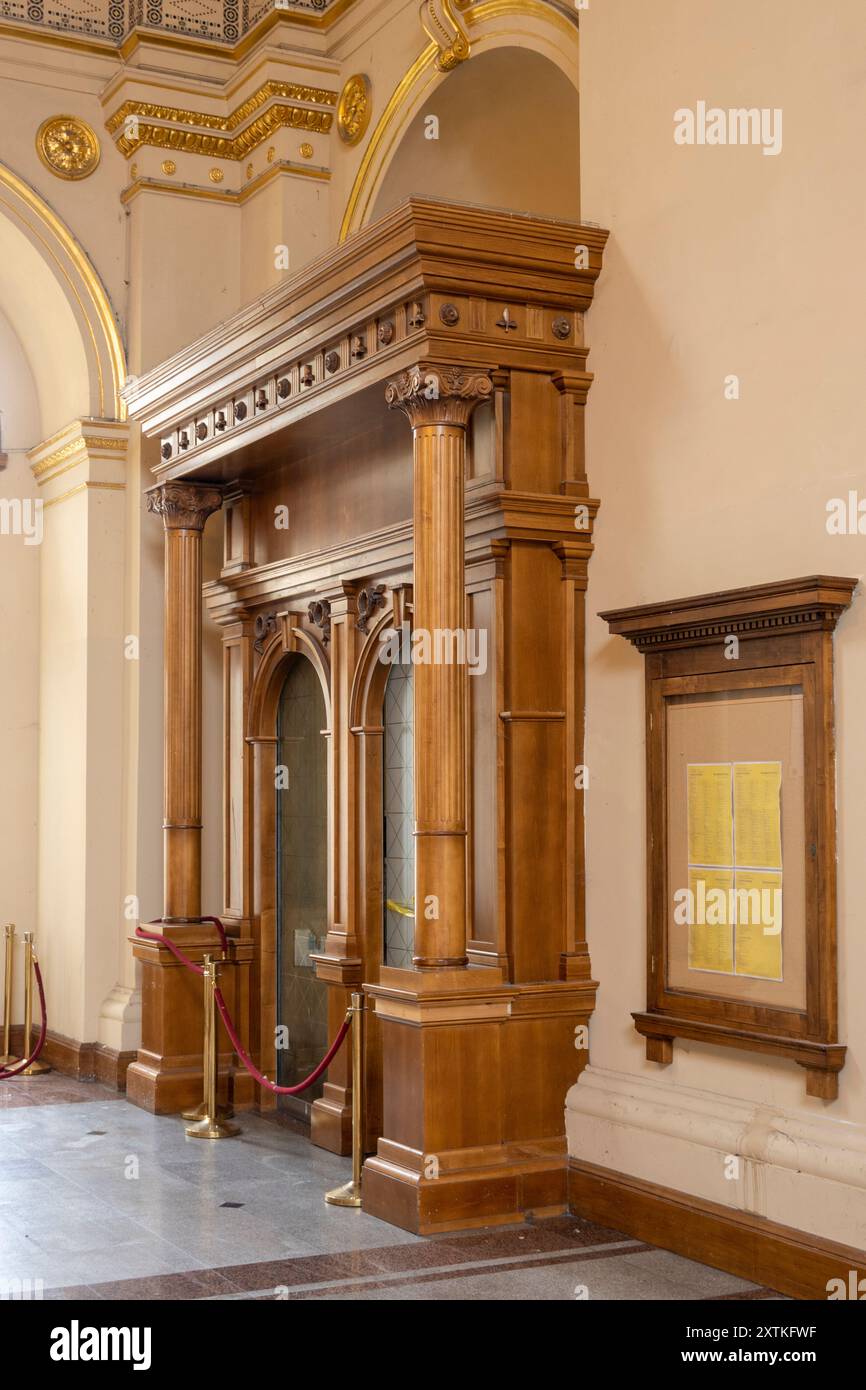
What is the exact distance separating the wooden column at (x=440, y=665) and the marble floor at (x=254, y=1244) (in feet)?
3.85

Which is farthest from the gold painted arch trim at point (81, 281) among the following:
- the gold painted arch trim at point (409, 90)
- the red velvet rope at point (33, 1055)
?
the red velvet rope at point (33, 1055)

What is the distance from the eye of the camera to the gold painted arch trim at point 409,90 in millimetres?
8211

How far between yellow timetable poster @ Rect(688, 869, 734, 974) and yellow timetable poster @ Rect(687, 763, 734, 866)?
0.06 metres

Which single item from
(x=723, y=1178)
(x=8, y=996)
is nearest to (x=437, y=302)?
(x=723, y=1178)

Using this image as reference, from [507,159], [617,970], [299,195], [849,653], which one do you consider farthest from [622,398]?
[299,195]

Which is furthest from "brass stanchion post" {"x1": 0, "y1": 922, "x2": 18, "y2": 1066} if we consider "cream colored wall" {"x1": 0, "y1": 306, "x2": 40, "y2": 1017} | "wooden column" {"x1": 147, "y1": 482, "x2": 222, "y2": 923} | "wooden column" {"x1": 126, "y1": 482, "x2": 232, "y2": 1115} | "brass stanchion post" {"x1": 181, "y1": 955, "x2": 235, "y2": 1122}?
"brass stanchion post" {"x1": 181, "y1": 955, "x2": 235, "y2": 1122}

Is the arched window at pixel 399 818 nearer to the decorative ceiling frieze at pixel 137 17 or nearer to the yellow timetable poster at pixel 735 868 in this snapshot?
the yellow timetable poster at pixel 735 868

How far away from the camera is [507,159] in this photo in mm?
9836

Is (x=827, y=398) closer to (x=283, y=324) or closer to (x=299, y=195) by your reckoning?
(x=283, y=324)

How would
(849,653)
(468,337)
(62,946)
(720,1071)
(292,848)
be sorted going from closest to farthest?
(849,653)
(720,1071)
(468,337)
(292,848)
(62,946)

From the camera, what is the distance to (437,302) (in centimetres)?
686

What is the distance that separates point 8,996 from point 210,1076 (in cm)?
322

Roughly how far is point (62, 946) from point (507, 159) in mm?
6225
